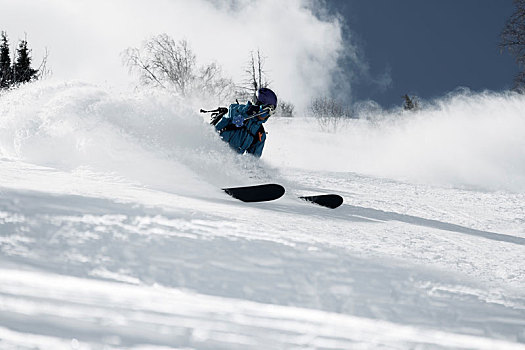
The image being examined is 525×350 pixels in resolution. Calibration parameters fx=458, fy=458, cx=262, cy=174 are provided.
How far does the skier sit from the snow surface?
316 mm

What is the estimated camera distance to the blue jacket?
17.4ft

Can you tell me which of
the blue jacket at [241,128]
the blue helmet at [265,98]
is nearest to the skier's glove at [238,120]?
the blue jacket at [241,128]

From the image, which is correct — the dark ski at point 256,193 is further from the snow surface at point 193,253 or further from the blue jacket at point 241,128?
the blue jacket at point 241,128

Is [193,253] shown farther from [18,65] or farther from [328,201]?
[18,65]

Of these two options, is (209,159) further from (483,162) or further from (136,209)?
(483,162)

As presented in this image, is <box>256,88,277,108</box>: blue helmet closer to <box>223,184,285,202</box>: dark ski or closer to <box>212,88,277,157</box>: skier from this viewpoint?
<box>212,88,277,157</box>: skier

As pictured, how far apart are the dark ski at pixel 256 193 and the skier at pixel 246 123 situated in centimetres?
145

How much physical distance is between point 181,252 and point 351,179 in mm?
6286

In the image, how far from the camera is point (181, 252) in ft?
6.18

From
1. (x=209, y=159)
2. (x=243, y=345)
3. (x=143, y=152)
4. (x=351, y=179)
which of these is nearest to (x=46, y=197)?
(x=243, y=345)

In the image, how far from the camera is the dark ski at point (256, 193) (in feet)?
12.4

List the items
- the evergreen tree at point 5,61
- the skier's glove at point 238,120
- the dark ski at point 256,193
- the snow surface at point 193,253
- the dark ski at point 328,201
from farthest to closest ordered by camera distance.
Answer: the evergreen tree at point 5,61 < the skier's glove at point 238,120 < the dark ski at point 328,201 < the dark ski at point 256,193 < the snow surface at point 193,253

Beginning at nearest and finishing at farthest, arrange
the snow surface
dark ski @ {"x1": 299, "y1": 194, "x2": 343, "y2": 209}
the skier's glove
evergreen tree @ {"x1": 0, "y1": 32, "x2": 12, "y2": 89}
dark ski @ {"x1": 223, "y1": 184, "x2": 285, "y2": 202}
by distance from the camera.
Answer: the snow surface < dark ski @ {"x1": 223, "y1": 184, "x2": 285, "y2": 202} < dark ski @ {"x1": 299, "y1": 194, "x2": 343, "y2": 209} < the skier's glove < evergreen tree @ {"x1": 0, "y1": 32, "x2": 12, "y2": 89}

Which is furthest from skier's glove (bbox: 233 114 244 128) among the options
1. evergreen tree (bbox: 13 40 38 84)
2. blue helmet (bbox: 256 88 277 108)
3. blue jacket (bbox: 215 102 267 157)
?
evergreen tree (bbox: 13 40 38 84)
